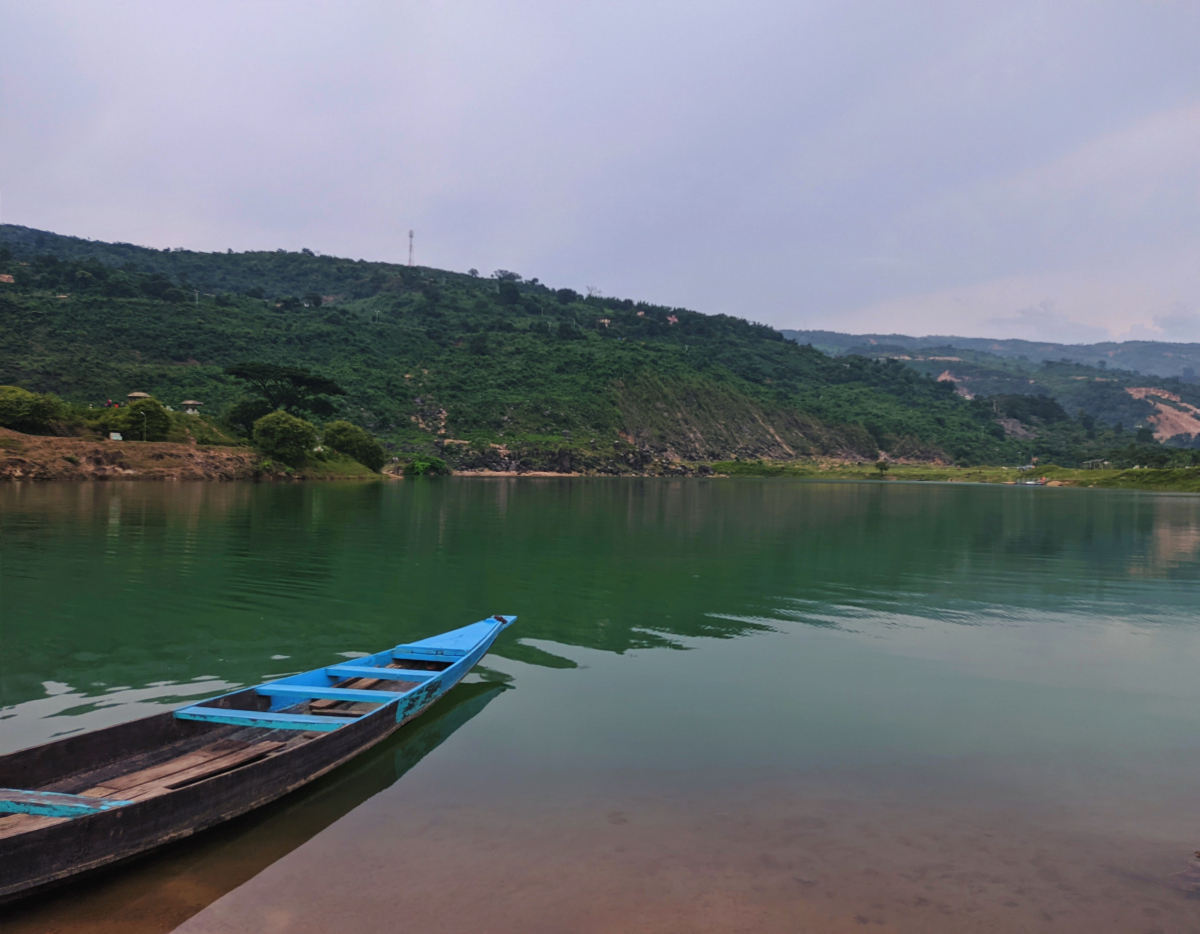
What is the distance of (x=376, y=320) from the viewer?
190 metres

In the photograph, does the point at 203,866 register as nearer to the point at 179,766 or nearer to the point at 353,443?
the point at 179,766

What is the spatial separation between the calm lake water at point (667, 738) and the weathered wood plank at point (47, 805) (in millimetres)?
746

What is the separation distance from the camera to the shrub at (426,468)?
103 m

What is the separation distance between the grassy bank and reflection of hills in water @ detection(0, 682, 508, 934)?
133m

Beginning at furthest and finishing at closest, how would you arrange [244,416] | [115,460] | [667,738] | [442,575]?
[244,416] → [115,460] → [442,575] → [667,738]

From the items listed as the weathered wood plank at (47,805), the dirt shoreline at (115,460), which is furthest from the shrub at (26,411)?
Result: the weathered wood plank at (47,805)

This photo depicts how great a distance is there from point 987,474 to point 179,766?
528 feet

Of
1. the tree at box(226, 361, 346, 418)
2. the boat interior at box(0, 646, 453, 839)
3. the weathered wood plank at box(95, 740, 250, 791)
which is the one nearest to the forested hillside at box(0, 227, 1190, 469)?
the tree at box(226, 361, 346, 418)

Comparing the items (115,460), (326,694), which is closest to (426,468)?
(115,460)

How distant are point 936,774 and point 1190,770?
3630mm

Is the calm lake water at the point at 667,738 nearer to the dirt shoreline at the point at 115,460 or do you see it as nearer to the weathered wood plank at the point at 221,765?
the weathered wood plank at the point at 221,765

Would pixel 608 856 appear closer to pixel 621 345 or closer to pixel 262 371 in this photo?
pixel 262 371

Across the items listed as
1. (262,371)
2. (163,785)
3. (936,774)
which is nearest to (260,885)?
(163,785)

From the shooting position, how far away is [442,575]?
22.8 m
